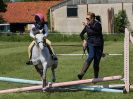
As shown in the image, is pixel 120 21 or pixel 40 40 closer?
pixel 40 40

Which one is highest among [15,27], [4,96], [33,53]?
[33,53]

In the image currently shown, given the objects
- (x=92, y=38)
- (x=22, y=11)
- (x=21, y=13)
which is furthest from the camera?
(x=22, y=11)

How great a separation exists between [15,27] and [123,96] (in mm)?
81182

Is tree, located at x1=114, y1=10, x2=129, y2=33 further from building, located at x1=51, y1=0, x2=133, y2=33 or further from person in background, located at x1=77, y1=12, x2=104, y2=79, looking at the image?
person in background, located at x1=77, y1=12, x2=104, y2=79

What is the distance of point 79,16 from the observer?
2859 inches

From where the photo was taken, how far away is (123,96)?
1262 cm

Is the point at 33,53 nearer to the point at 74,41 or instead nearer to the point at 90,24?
the point at 90,24

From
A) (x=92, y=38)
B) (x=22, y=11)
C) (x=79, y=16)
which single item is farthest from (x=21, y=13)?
(x=92, y=38)

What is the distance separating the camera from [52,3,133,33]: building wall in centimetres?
7088

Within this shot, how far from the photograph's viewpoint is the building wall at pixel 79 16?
70.9 metres

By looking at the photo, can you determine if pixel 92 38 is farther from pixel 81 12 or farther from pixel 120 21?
pixel 81 12

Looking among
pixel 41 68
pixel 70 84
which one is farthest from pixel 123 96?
pixel 41 68

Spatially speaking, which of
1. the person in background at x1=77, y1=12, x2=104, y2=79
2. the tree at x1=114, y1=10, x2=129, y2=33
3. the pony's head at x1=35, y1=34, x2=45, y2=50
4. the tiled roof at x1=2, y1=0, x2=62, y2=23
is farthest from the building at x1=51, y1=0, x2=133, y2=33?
the pony's head at x1=35, y1=34, x2=45, y2=50

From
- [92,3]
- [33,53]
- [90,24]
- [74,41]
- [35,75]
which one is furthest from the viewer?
[92,3]
